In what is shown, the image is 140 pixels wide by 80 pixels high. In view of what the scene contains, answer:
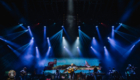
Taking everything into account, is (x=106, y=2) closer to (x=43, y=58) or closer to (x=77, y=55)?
(x=77, y=55)

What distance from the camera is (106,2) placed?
Result: 944 centimetres

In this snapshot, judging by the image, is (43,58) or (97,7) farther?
(43,58)

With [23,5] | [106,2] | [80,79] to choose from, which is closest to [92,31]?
[106,2]

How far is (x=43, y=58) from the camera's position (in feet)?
41.3

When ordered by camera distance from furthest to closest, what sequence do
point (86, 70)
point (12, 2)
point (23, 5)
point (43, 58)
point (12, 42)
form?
1. point (43, 58)
2. point (86, 70)
3. point (12, 42)
4. point (23, 5)
5. point (12, 2)

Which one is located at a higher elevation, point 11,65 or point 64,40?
point 64,40

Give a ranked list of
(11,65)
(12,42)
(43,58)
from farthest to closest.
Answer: (43,58), (12,42), (11,65)

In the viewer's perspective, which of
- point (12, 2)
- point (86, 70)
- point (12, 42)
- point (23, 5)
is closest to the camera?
point (12, 2)

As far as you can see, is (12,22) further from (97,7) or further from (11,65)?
(97,7)

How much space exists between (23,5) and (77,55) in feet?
26.9

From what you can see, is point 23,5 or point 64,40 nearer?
Result: point 23,5

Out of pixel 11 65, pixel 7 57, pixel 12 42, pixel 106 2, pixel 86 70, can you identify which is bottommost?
pixel 86 70

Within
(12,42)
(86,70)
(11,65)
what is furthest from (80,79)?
(12,42)

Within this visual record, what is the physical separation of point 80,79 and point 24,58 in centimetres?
698
